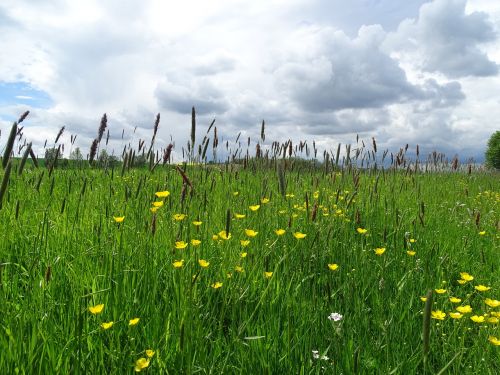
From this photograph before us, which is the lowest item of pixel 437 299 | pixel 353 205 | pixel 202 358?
pixel 437 299

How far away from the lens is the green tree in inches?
1567

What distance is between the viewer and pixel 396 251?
10.9 ft

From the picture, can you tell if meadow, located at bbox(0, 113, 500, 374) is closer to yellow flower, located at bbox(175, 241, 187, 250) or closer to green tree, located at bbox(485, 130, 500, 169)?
yellow flower, located at bbox(175, 241, 187, 250)

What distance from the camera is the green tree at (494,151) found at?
131 ft

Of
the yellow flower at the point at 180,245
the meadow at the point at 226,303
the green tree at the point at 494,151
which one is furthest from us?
the green tree at the point at 494,151

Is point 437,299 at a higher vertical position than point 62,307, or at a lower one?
lower

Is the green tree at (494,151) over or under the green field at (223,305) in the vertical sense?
over

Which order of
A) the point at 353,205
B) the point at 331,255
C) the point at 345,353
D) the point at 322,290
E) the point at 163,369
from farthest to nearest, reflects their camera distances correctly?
the point at 353,205 < the point at 331,255 < the point at 322,290 < the point at 345,353 < the point at 163,369

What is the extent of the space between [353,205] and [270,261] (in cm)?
219

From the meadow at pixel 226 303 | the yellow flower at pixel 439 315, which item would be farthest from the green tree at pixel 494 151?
the yellow flower at pixel 439 315

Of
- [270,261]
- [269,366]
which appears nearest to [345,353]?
[269,366]

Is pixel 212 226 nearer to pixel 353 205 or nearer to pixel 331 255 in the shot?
pixel 331 255

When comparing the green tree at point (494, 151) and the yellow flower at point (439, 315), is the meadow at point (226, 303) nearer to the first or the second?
the yellow flower at point (439, 315)

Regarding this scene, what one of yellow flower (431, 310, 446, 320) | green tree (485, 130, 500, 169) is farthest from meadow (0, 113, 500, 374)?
green tree (485, 130, 500, 169)
